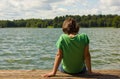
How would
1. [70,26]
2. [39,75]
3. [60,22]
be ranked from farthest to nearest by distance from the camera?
[60,22] → [39,75] → [70,26]

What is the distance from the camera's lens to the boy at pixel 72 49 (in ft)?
20.6

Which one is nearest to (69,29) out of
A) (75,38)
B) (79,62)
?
(75,38)

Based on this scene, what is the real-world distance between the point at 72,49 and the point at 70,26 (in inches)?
18.7

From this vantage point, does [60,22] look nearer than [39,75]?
No

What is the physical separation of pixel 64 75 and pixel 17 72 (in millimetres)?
1063

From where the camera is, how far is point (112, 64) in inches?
681

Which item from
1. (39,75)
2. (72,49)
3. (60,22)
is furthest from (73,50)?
(60,22)

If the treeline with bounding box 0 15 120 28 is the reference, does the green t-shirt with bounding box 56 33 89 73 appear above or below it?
above

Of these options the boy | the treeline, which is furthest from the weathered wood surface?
the treeline

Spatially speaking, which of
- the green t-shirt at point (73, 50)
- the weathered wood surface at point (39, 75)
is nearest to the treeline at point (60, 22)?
the weathered wood surface at point (39, 75)

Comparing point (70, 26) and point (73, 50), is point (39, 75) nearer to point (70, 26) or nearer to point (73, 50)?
point (73, 50)

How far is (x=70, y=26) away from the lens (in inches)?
247

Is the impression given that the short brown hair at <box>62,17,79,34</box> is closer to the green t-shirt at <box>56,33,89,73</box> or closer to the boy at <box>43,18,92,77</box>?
the boy at <box>43,18,92,77</box>

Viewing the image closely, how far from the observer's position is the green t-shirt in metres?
6.27
